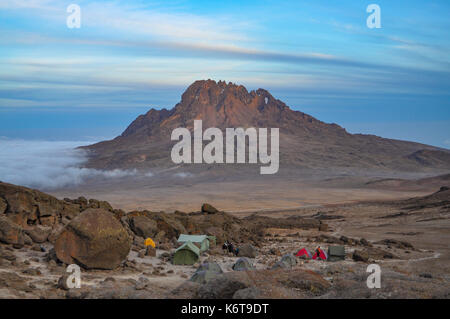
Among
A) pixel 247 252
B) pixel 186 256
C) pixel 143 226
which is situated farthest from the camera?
pixel 143 226

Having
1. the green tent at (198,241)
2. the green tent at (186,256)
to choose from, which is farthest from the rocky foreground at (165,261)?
the green tent at (186,256)

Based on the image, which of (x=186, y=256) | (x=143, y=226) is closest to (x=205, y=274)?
(x=186, y=256)

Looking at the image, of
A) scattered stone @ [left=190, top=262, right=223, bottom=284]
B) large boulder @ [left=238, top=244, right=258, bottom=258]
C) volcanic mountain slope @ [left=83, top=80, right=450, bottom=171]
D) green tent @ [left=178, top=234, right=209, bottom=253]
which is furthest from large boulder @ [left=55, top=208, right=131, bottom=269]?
volcanic mountain slope @ [left=83, top=80, right=450, bottom=171]

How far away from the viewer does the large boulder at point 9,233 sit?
19.0 metres

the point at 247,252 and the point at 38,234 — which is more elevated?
the point at 38,234

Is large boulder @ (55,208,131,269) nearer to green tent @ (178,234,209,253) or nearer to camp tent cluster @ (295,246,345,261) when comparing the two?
green tent @ (178,234,209,253)

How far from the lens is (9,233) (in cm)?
1911

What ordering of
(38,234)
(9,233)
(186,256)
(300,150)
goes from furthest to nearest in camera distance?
1. (300,150)
2. (186,256)
3. (38,234)
4. (9,233)

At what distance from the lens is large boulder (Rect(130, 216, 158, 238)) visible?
2628cm

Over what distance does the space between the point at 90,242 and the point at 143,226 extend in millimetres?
9240

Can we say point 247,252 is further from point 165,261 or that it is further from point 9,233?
point 9,233

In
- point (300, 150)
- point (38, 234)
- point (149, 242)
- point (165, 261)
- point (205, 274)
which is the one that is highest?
point (300, 150)
